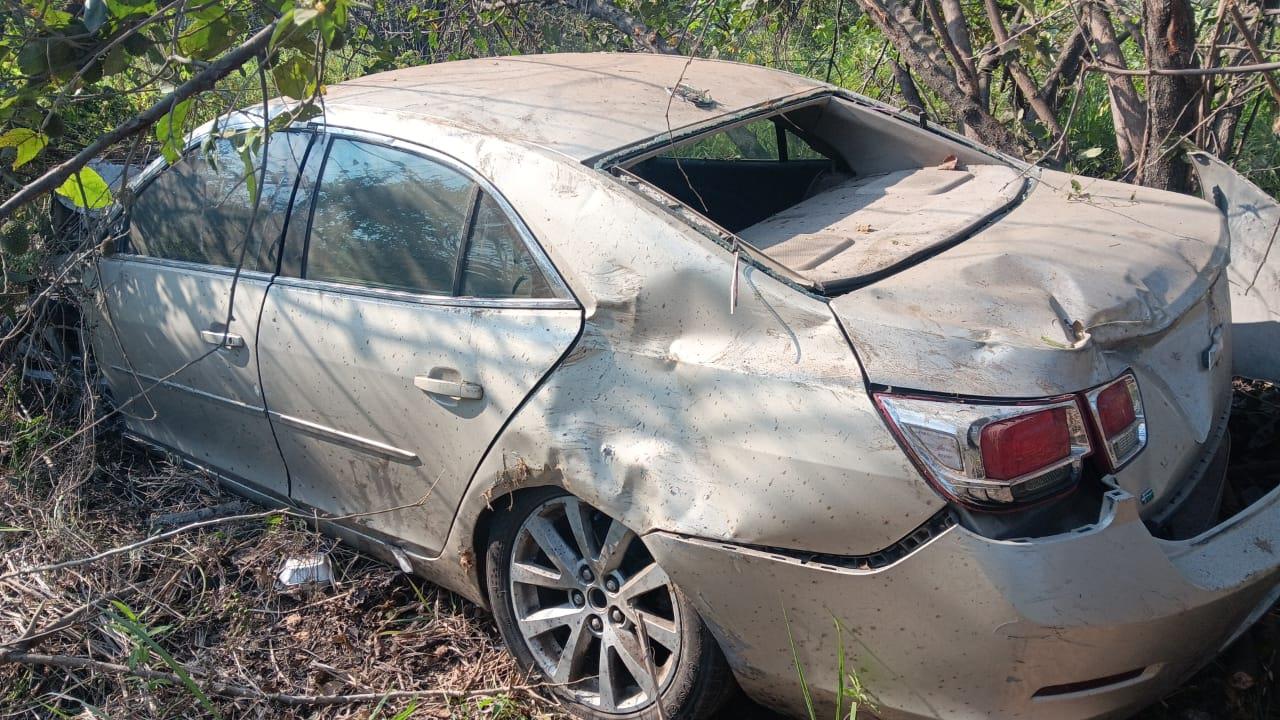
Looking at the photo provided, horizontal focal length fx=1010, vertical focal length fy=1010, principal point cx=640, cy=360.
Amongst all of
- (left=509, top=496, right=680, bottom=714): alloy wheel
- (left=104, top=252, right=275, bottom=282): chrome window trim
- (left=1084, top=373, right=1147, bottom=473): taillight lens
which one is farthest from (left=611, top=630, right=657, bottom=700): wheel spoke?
(left=104, top=252, right=275, bottom=282): chrome window trim

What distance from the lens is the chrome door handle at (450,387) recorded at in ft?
8.20

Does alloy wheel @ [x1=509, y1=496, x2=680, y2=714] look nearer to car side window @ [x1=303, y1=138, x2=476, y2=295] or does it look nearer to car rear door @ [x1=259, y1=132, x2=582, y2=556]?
car rear door @ [x1=259, y1=132, x2=582, y2=556]

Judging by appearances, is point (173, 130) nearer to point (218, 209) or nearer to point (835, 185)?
point (218, 209)

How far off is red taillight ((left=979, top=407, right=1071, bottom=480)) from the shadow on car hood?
53mm

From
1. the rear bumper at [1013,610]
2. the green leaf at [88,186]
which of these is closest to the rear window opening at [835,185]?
the rear bumper at [1013,610]

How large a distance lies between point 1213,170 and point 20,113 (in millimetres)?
3608

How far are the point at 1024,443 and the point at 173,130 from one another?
2.09 m

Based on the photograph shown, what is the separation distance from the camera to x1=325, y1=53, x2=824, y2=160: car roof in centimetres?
263

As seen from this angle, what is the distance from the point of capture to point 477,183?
8.49ft

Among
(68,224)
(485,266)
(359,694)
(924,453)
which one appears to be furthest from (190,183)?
(924,453)

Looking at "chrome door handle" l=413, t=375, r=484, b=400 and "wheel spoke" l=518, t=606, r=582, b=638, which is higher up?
"chrome door handle" l=413, t=375, r=484, b=400

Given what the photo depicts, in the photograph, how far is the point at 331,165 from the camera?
2988 mm

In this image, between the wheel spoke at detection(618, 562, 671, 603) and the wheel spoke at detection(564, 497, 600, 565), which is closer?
the wheel spoke at detection(618, 562, 671, 603)

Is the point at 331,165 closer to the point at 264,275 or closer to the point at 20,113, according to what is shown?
the point at 264,275
